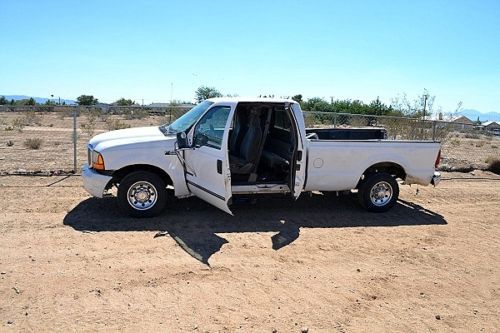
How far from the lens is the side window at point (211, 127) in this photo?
748cm

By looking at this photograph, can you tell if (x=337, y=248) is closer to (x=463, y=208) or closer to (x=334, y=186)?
(x=334, y=186)

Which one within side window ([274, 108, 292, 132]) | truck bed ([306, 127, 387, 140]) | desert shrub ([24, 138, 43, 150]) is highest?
side window ([274, 108, 292, 132])

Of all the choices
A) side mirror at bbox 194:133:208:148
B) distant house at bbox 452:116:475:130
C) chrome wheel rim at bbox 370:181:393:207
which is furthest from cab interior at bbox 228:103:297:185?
distant house at bbox 452:116:475:130

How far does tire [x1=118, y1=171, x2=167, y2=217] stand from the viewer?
25.1ft

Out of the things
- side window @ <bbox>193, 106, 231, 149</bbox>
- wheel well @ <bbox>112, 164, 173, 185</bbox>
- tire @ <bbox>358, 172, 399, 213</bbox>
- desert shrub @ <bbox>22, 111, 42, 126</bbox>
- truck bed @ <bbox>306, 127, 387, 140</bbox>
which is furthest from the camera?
desert shrub @ <bbox>22, 111, 42, 126</bbox>

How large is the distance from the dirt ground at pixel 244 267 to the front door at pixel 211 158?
0.57 m

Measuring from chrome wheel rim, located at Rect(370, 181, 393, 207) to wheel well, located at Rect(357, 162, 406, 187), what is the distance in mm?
287

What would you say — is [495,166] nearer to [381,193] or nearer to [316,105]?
[381,193]

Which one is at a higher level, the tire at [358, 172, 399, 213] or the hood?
the hood

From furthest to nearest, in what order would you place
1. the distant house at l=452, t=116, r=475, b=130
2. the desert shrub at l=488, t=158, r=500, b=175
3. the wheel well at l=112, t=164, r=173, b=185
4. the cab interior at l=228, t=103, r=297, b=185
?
the distant house at l=452, t=116, r=475, b=130
the desert shrub at l=488, t=158, r=500, b=175
the cab interior at l=228, t=103, r=297, b=185
the wheel well at l=112, t=164, r=173, b=185

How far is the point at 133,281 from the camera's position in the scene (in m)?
5.41

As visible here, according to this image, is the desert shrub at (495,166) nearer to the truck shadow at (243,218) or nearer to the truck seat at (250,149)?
the truck shadow at (243,218)

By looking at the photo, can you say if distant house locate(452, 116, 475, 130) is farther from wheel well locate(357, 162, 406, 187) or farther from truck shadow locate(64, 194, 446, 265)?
wheel well locate(357, 162, 406, 187)

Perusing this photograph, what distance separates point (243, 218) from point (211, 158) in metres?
1.41
